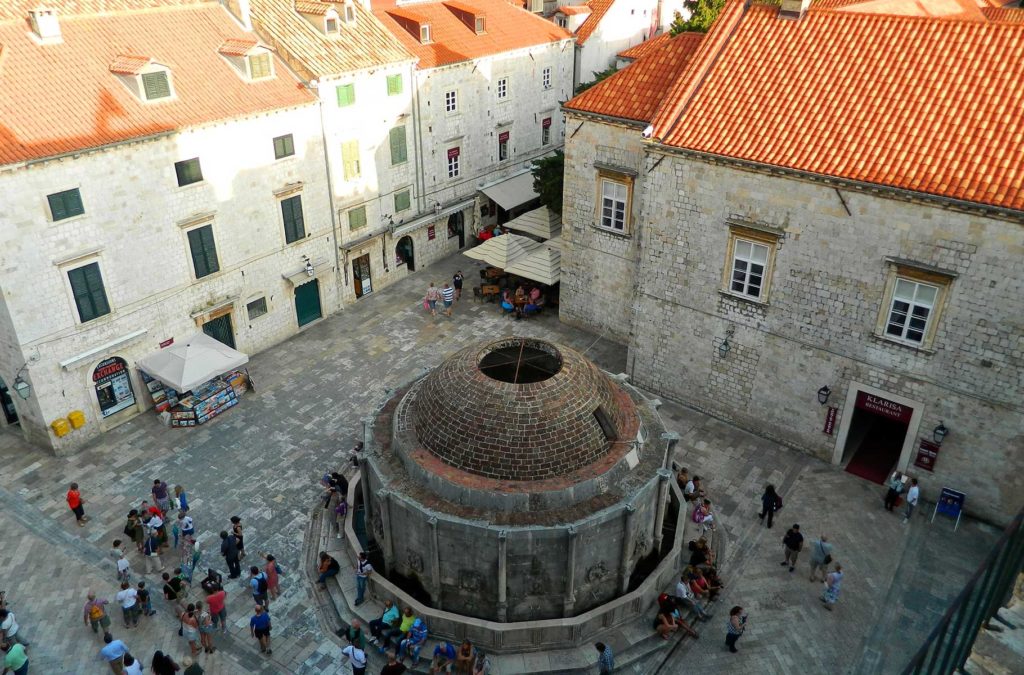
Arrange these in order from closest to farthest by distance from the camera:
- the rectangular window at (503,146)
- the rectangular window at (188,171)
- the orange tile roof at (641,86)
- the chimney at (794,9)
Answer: the chimney at (794,9), the rectangular window at (188,171), the orange tile roof at (641,86), the rectangular window at (503,146)

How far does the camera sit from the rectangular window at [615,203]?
28.1m

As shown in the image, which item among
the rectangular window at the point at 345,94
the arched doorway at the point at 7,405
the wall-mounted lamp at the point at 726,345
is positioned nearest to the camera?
the wall-mounted lamp at the point at 726,345

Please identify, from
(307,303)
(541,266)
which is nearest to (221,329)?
(307,303)

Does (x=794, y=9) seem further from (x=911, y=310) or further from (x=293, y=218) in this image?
(x=293, y=218)

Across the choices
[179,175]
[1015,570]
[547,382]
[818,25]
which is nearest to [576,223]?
[818,25]

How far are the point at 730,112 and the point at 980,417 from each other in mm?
11751

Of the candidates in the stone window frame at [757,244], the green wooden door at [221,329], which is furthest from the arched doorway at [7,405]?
the stone window frame at [757,244]

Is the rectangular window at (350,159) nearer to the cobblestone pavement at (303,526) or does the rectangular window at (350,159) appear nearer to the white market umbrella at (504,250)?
the white market umbrella at (504,250)

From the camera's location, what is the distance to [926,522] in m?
21.9

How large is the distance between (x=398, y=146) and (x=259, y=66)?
772 centimetres

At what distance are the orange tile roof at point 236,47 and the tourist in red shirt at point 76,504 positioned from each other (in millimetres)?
16734

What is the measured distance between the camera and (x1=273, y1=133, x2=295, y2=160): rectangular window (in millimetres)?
29094

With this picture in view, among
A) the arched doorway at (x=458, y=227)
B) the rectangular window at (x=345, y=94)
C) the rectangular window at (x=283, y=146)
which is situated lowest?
the arched doorway at (x=458, y=227)

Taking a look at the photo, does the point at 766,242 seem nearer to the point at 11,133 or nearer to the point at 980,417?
the point at 980,417
